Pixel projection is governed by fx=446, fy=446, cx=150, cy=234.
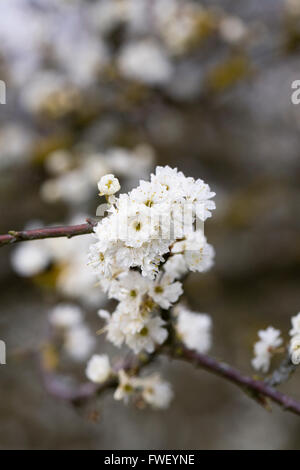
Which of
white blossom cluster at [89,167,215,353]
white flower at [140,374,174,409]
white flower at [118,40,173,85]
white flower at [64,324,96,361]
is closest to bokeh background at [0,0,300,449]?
white flower at [118,40,173,85]

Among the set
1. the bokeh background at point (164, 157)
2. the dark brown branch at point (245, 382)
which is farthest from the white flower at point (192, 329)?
the bokeh background at point (164, 157)

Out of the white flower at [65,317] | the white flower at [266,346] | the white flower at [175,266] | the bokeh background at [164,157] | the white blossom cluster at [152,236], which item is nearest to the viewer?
the white blossom cluster at [152,236]

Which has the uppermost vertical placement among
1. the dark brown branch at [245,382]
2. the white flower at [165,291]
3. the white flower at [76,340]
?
the white flower at [76,340]

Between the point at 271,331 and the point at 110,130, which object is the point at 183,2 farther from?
the point at 271,331

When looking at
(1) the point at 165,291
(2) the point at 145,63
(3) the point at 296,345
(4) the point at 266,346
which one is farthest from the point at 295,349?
(2) the point at 145,63

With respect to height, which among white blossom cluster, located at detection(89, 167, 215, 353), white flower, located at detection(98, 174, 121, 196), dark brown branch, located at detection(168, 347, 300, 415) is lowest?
dark brown branch, located at detection(168, 347, 300, 415)

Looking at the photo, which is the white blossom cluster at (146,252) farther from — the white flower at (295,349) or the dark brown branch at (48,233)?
the white flower at (295,349)

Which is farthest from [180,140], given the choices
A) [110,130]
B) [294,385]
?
[294,385]

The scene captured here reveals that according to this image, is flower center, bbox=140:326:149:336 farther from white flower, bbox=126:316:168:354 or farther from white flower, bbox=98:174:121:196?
white flower, bbox=98:174:121:196
